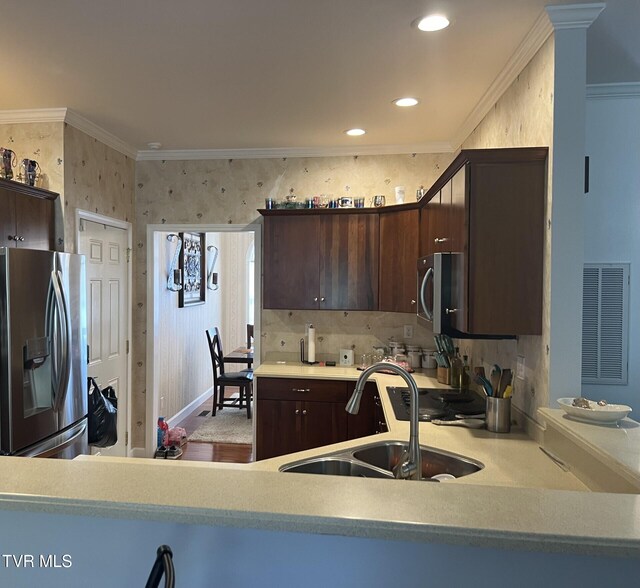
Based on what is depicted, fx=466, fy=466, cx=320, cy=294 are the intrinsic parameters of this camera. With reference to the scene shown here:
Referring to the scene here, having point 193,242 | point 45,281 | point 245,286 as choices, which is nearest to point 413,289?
point 45,281

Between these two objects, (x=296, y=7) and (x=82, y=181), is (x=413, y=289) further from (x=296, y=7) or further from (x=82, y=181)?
(x=82, y=181)

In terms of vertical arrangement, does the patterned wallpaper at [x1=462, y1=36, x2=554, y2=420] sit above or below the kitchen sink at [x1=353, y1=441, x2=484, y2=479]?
above

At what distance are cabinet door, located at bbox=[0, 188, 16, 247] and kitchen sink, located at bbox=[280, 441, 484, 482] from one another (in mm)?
2099

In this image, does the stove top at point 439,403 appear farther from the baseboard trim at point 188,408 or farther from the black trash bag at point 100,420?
the baseboard trim at point 188,408

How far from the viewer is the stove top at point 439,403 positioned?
8.06ft

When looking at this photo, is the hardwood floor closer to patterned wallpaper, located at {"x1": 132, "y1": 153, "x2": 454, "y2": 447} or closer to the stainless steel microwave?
patterned wallpaper, located at {"x1": 132, "y1": 153, "x2": 454, "y2": 447}

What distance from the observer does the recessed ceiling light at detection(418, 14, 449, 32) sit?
194 centimetres

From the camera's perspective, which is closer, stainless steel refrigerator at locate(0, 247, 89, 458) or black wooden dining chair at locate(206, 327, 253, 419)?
stainless steel refrigerator at locate(0, 247, 89, 458)

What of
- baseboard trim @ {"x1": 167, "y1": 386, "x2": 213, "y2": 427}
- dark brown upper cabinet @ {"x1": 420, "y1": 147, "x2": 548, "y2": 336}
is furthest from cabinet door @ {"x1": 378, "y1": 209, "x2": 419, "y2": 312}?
baseboard trim @ {"x1": 167, "y1": 386, "x2": 213, "y2": 427}

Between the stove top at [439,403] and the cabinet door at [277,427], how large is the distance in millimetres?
868

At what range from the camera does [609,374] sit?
246cm

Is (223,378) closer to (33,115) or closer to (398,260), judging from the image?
(398,260)

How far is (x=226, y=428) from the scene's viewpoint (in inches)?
199

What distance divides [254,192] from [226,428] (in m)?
2.58
